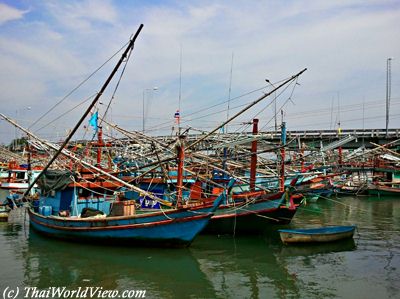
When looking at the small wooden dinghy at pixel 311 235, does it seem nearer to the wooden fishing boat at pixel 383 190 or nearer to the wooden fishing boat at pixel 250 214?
the wooden fishing boat at pixel 250 214

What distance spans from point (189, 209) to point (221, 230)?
16.3 feet

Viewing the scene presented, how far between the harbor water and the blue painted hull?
42 cm

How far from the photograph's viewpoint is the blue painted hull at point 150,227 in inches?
623

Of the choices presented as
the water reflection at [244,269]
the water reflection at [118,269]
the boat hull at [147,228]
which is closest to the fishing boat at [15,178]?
the boat hull at [147,228]

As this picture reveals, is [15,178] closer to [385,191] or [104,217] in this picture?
[104,217]

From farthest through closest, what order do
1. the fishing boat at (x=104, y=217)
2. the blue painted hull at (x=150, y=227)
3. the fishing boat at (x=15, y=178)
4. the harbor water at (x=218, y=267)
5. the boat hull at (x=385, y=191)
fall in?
the fishing boat at (x=15, y=178), the boat hull at (x=385, y=191), the fishing boat at (x=104, y=217), the blue painted hull at (x=150, y=227), the harbor water at (x=218, y=267)

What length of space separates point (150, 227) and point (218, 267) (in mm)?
3260

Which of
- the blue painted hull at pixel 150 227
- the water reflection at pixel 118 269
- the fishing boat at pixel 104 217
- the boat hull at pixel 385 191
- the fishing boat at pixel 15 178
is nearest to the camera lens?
the water reflection at pixel 118 269

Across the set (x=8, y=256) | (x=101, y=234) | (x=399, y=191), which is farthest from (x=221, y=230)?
(x=399, y=191)

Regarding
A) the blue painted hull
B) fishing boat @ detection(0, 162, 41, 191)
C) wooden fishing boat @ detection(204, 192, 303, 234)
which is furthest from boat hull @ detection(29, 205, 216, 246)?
fishing boat @ detection(0, 162, 41, 191)

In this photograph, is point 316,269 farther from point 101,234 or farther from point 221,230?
point 101,234

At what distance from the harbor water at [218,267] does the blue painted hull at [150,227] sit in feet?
1.38

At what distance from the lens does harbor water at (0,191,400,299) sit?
12273 millimetres

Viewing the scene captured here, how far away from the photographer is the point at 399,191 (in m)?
43.9
